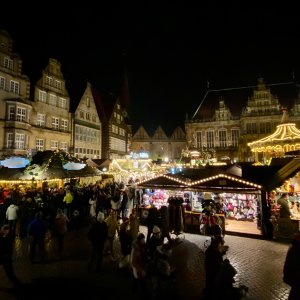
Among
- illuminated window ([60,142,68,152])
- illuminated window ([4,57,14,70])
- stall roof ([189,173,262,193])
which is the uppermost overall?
illuminated window ([4,57,14,70])

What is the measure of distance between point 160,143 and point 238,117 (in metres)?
17.4

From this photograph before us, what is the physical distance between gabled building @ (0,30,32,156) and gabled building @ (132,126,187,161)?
3138 centimetres

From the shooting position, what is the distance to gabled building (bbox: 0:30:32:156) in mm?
22359

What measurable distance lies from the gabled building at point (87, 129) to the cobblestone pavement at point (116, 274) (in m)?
23.7

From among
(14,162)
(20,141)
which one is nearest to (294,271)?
(14,162)

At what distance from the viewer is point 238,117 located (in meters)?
45.5

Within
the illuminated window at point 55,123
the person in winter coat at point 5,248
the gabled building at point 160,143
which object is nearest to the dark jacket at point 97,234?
the person in winter coat at point 5,248

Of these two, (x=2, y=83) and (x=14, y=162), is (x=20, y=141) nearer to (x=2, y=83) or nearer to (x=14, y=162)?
(x=2, y=83)

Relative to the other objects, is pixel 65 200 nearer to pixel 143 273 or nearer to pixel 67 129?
pixel 143 273

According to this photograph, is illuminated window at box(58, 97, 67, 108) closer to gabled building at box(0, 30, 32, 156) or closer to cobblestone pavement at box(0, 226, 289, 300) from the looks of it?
gabled building at box(0, 30, 32, 156)

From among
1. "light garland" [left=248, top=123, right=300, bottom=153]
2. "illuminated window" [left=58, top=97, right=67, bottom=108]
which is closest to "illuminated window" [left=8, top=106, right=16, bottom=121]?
"illuminated window" [left=58, top=97, right=67, bottom=108]

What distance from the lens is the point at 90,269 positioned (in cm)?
673

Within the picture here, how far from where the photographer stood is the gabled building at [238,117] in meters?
41.5

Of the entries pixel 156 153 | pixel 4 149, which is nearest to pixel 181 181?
pixel 4 149
